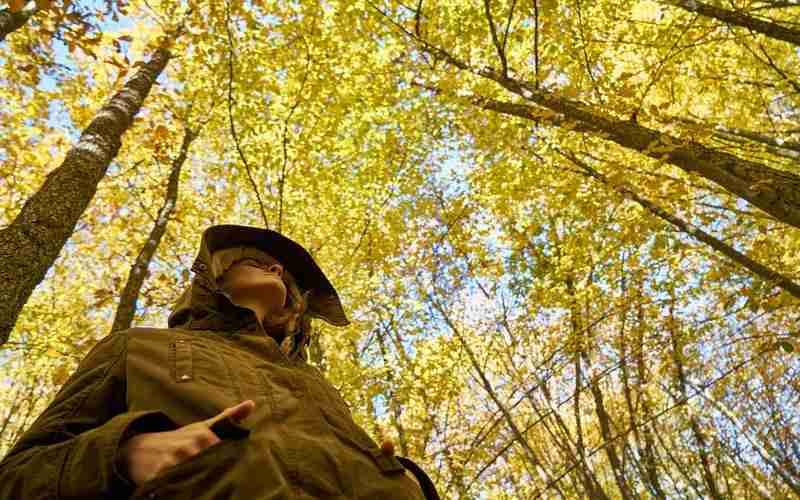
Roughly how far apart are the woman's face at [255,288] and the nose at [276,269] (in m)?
0.12

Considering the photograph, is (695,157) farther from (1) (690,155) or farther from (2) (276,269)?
(2) (276,269)

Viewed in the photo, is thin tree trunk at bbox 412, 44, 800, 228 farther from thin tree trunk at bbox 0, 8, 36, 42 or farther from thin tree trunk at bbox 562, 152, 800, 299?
thin tree trunk at bbox 0, 8, 36, 42

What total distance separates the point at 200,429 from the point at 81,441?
294mm

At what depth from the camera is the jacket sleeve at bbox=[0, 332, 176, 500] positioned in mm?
1043

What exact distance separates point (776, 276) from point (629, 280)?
310 centimetres

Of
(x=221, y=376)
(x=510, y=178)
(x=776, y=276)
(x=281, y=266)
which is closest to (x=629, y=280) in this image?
(x=510, y=178)

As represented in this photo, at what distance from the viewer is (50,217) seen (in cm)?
290

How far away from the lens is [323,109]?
22.5ft

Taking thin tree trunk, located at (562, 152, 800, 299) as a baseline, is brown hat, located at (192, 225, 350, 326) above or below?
below

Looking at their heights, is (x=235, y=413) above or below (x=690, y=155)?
below

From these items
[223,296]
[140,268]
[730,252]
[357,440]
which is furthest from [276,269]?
[730,252]

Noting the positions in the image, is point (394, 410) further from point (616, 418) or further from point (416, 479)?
point (416, 479)

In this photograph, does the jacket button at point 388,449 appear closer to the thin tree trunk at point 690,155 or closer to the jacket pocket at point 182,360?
the jacket pocket at point 182,360

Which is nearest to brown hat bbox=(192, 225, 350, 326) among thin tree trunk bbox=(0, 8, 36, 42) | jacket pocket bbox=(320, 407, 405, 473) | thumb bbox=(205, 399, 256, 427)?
jacket pocket bbox=(320, 407, 405, 473)
